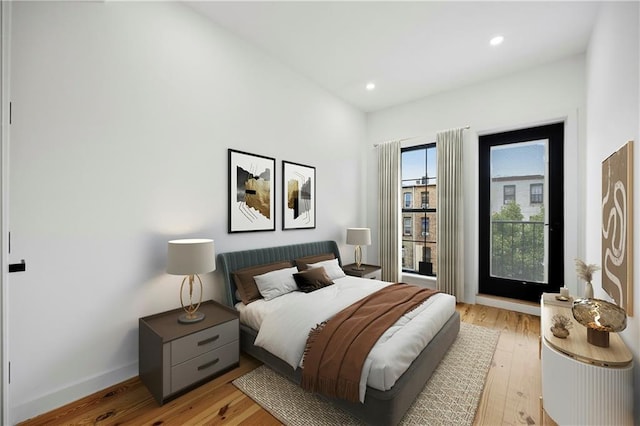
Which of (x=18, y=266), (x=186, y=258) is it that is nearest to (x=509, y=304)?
(x=186, y=258)

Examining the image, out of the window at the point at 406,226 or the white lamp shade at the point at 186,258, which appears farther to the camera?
the window at the point at 406,226

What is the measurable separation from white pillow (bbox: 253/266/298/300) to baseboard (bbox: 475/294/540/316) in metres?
2.86

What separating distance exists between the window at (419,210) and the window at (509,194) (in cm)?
97

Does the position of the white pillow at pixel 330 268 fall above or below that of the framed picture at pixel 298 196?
below

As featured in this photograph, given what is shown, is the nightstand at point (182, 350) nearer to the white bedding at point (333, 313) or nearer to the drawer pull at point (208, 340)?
the drawer pull at point (208, 340)

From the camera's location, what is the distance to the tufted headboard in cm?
276

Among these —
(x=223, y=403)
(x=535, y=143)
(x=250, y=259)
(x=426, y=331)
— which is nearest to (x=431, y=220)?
(x=535, y=143)

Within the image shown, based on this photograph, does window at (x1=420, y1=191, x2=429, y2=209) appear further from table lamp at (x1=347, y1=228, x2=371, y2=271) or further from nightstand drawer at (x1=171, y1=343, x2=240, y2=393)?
nightstand drawer at (x1=171, y1=343, x2=240, y2=393)

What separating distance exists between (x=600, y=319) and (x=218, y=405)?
2.45 m

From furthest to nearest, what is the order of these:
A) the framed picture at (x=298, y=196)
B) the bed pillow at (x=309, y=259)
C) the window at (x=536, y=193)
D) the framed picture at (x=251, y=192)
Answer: the window at (x=536, y=193), the framed picture at (x=298, y=196), the bed pillow at (x=309, y=259), the framed picture at (x=251, y=192)

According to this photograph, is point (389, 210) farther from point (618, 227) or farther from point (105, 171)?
point (105, 171)

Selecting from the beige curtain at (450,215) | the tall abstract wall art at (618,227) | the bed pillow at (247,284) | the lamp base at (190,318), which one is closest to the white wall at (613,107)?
the tall abstract wall art at (618,227)

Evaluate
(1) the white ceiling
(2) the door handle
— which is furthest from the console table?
(2) the door handle

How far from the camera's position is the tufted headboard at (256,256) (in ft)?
9.07
